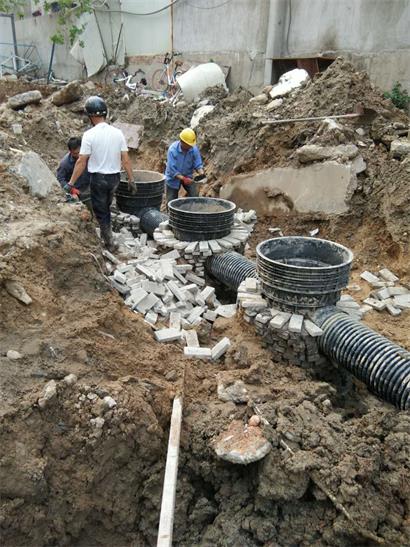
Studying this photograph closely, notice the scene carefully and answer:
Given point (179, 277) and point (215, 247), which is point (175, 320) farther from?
point (215, 247)

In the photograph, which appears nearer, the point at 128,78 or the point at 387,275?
the point at 387,275

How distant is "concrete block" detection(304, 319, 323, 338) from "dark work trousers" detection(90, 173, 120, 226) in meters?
3.22

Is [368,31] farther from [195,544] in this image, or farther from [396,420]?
[195,544]

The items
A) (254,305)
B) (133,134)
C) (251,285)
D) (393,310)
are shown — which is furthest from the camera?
(133,134)

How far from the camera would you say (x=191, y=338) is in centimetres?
454

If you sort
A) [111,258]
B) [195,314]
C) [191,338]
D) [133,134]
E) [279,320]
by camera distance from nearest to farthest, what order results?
[279,320], [191,338], [195,314], [111,258], [133,134]

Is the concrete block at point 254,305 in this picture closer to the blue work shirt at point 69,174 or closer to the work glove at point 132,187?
the work glove at point 132,187

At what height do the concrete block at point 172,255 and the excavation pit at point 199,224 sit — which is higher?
the excavation pit at point 199,224

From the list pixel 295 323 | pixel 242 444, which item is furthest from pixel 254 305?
pixel 242 444

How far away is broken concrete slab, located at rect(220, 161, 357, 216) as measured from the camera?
22.6ft

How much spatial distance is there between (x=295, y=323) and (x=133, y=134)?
858 cm

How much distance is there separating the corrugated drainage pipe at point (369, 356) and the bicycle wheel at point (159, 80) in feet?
36.5

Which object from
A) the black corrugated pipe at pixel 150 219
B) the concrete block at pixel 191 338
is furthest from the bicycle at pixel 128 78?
the concrete block at pixel 191 338

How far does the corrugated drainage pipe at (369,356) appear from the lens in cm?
346
